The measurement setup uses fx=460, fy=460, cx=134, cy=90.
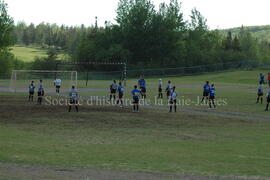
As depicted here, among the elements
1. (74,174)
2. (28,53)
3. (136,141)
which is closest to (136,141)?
(136,141)

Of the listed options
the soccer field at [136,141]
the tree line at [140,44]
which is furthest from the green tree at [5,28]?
the soccer field at [136,141]

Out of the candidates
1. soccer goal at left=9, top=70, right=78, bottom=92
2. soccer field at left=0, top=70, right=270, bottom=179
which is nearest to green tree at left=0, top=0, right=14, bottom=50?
soccer goal at left=9, top=70, right=78, bottom=92

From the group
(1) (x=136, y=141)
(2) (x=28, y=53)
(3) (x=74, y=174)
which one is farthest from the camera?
(2) (x=28, y=53)

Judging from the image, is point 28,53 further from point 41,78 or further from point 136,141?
point 136,141

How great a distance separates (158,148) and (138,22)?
82202mm

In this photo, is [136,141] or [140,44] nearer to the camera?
[136,141]

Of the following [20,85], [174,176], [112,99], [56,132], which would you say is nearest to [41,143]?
[56,132]

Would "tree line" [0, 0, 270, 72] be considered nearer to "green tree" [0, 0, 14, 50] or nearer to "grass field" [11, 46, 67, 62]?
"green tree" [0, 0, 14, 50]

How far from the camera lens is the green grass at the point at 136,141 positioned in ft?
46.0

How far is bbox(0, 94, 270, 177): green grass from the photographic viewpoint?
14.0 meters

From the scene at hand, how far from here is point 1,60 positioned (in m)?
89.8

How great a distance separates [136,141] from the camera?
19.6 metres

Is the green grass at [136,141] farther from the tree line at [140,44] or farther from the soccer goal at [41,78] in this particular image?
the tree line at [140,44]

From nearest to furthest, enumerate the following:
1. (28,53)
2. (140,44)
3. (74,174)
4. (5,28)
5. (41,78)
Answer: (74,174) < (41,78) < (5,28) < (140,44) < (28,53)
